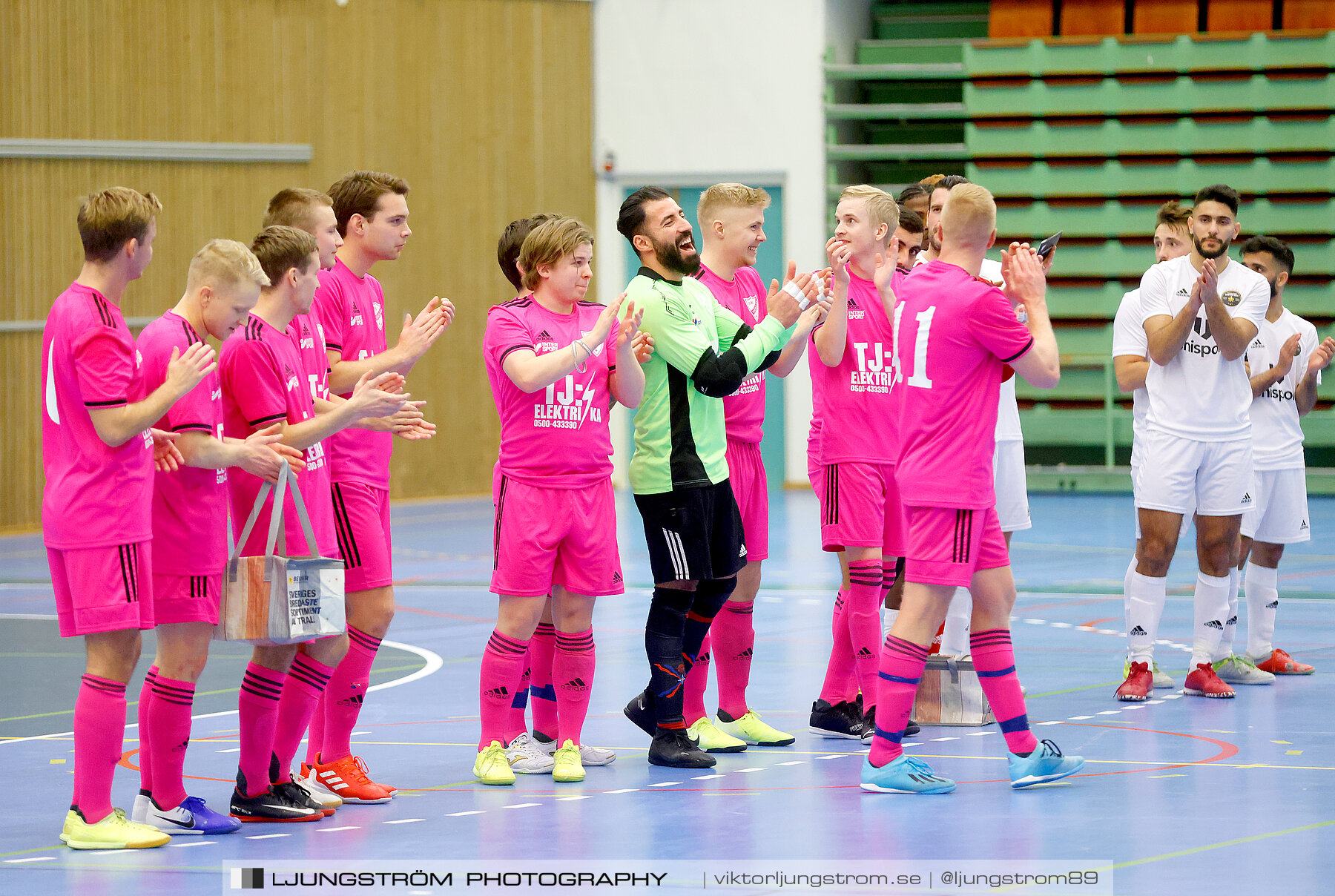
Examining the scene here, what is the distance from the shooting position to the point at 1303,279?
16266 mm

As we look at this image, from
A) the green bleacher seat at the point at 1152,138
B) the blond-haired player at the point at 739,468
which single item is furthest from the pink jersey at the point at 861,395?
the green bleacher seat at the point at 1152,138

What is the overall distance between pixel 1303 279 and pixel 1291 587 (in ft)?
23.9

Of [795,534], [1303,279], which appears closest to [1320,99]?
[1303,279]

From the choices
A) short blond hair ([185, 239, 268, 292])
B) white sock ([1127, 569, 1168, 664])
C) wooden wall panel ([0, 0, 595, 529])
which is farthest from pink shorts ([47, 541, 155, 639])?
wooden wall panel ([0, 0, 595, 529])

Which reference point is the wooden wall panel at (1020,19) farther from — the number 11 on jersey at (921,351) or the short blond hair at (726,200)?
the number 11 on jersey at (921,351)

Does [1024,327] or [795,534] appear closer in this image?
[1024,327]

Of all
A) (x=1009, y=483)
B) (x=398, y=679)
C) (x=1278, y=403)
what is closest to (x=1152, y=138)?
(x=1278, y=403)

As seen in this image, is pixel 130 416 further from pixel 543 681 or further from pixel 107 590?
pixel 543 681

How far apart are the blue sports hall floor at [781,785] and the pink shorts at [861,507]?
76cm

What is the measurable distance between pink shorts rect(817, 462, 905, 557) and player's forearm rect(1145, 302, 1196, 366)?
1.48m

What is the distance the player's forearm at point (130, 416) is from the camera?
4.35 metres

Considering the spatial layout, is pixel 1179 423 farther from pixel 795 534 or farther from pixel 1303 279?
pixel 1303 279

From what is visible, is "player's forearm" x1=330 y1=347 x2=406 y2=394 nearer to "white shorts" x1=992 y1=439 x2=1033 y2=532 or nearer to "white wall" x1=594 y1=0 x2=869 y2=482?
"white shorts" x1=992 y1=439 x2=1033 y2=532

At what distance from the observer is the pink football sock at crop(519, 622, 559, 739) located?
5789 millimetres
